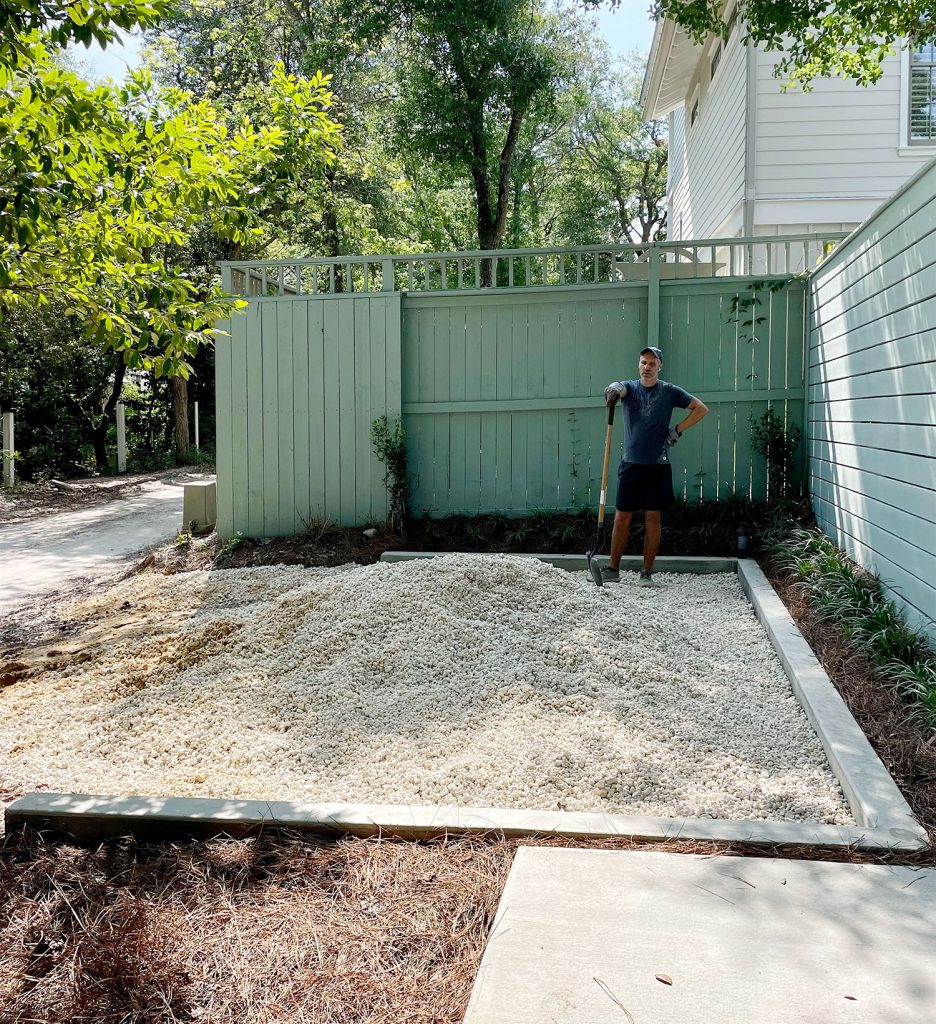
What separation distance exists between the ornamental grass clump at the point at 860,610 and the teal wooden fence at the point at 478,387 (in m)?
1.37

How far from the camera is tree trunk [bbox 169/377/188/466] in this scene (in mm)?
17828

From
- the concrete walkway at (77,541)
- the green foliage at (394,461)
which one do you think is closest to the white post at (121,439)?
the concrete walkway at (77,541)

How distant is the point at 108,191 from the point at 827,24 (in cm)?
598

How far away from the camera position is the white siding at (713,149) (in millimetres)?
9258

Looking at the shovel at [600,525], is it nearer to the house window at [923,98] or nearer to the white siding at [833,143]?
the white siding at [833,143]

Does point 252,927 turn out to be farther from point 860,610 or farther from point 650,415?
point 650,415

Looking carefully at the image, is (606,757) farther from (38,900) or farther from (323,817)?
(38,900)

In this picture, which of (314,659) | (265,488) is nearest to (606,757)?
(314,659)

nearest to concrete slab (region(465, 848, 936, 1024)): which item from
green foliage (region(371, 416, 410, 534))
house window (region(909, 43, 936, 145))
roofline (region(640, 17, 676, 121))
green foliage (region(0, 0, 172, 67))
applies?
green foliage (region(0, 0, 172, 67))

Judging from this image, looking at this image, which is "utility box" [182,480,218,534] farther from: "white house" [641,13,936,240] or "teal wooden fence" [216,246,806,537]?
"white house" [641,13,936,240]

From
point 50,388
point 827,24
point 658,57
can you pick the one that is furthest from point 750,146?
point 50,388

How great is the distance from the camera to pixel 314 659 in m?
4.40

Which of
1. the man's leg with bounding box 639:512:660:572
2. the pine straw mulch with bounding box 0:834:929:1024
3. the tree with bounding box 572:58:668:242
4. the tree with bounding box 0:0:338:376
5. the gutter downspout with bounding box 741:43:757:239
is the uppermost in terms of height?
the tree with bounding box 572:58:668:242

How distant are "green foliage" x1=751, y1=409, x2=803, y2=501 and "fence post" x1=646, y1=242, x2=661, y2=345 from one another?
44.2 inches
